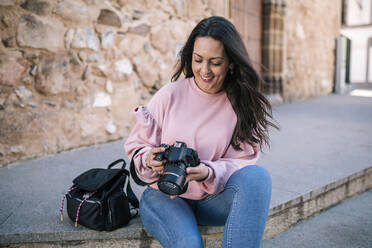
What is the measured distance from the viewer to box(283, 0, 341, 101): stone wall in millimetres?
6973

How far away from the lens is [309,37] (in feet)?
25.1

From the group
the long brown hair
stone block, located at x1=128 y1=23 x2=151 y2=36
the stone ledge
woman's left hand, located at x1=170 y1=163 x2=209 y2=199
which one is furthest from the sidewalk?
stone block, located at x1=128 y1=23 x2=151 y2=36

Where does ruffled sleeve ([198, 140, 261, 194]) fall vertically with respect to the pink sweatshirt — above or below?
below

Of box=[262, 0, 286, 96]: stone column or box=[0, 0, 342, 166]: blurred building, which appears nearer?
box=[0, 0, 342, 166]: blurred building

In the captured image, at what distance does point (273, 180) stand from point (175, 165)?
1.27 m

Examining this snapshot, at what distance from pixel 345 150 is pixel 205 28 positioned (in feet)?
7.47

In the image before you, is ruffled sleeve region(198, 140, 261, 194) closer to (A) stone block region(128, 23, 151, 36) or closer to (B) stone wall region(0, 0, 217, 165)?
(B) stone wall region(0, 0, 217, 165)

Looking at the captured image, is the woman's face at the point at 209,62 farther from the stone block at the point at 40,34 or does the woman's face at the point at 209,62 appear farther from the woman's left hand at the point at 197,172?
the stone block at the point at 40,34

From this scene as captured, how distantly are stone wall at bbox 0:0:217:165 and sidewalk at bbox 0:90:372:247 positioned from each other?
21 centimetres

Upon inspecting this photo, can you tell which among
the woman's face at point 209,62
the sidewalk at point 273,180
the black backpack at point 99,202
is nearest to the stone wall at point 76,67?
the sidewalk at point 273,180

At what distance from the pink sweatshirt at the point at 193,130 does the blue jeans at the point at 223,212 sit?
0.06m

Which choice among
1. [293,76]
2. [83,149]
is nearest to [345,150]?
[83,149]

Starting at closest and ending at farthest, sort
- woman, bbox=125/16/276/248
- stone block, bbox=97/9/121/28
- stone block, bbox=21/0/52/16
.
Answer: woman, bbox=125/16/276/248 → stone block, bbox=21/0/52/16 → stone block, bbox=97/9/121/28

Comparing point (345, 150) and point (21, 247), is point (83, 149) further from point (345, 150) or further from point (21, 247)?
point (345, 150)
